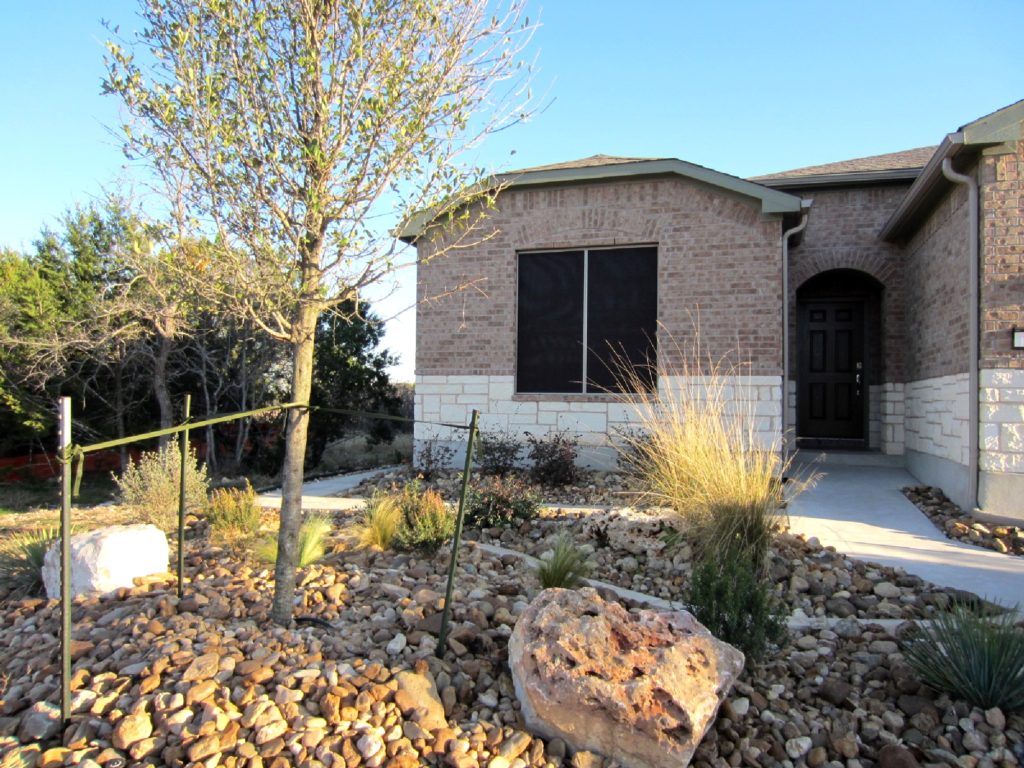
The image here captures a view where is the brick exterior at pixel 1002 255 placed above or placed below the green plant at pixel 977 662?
above

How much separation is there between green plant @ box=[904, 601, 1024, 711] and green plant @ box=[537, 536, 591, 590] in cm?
172

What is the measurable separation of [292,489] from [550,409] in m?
5.52

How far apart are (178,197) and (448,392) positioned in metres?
5.84

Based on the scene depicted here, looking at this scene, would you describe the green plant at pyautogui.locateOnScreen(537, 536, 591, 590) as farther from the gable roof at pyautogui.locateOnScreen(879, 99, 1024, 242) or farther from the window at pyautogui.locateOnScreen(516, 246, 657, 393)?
the gable roof at pyautogui.locateOnScreen(879, 99, 1024, 242)

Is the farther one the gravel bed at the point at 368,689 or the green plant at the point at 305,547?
the green plant at the point at 305,547

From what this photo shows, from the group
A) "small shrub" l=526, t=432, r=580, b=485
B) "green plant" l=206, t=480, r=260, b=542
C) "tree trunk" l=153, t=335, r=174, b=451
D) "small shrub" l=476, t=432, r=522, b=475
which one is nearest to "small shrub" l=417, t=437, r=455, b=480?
"small shrub" l=476, t=432, r=522, b=475

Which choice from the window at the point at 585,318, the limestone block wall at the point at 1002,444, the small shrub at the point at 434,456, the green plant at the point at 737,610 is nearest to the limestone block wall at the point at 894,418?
the limestone block wall at the point at 1002,444

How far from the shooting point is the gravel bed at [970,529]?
17.8 ft

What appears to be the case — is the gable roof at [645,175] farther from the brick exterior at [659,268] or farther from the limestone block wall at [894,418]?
the limestone block wall at [894,418]

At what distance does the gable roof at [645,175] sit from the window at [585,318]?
2.94 feet

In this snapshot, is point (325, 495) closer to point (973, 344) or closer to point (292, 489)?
point (292, 489)

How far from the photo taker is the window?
8484 mm

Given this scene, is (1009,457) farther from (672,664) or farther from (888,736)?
(672,664)

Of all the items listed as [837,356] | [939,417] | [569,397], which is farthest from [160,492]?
[837,356]
